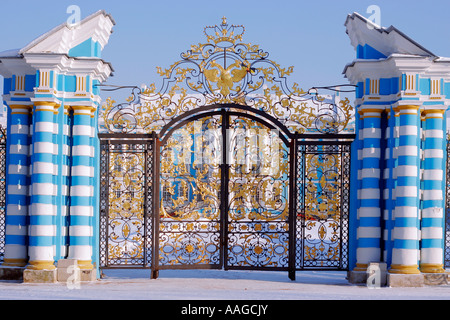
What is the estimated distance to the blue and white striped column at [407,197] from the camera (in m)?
8.38

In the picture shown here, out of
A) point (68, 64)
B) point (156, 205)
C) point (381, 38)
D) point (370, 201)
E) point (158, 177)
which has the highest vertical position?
point (381, 38)

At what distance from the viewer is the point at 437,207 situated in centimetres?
864

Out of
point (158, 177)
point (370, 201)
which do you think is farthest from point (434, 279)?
point (158, 177)

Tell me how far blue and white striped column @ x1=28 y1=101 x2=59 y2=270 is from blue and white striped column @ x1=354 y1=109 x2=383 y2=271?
4.81 meters

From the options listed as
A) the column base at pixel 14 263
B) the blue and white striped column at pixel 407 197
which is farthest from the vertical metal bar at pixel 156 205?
the blue and white striped column at pixel 407 197

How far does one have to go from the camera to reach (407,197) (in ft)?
27.5

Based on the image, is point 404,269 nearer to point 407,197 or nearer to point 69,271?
point 407,197

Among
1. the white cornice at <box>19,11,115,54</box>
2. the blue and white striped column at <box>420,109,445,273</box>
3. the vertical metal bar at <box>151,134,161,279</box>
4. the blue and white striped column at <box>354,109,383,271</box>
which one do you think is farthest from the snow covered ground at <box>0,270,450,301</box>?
the white cornice at <box>19,11,115,54</box>

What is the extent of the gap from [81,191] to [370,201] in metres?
4.53

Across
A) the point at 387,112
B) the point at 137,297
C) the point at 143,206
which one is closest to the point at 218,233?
the point at 143,206

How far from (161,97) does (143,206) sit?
1788 mm

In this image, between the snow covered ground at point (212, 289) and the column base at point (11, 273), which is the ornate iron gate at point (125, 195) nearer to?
the snow covered ground at point (212, 289)

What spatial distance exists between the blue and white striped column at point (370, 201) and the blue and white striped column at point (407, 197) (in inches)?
14.5

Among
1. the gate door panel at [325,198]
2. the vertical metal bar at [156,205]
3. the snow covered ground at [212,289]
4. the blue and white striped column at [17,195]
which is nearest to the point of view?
the snow covered ground at [212,289]
